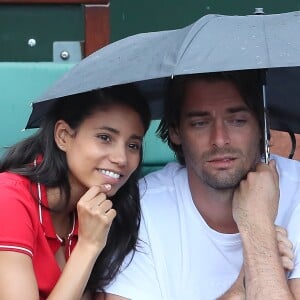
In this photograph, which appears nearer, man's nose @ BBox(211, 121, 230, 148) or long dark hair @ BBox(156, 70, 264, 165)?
man's nose @ BBox(211, 121, 230, 148)

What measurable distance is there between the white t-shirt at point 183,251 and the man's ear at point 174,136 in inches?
7.6

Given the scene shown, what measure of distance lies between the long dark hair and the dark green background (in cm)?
120

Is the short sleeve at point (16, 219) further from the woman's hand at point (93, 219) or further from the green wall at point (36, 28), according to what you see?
the green wall at point (36, 28)

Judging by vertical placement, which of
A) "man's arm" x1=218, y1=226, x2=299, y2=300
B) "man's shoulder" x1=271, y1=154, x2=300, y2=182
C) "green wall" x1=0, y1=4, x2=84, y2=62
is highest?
"green wall" x1=0, y1=4, x2=84, y2=62

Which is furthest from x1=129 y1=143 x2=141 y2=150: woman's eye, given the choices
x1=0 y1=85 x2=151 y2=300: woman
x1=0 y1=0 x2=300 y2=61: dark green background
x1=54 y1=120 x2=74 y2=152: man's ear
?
x1=0 y1=0 x2=300 y2=61: dark green background

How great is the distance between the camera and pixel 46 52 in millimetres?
4617

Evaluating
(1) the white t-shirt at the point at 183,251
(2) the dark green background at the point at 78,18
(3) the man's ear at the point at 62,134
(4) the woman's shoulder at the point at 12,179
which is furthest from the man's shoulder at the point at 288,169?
(2) the dark green background at the point at 78,18

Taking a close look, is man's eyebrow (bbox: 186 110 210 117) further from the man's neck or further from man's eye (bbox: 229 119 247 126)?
the man's neck

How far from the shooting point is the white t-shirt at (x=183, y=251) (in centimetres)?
299

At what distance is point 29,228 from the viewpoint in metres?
2.69

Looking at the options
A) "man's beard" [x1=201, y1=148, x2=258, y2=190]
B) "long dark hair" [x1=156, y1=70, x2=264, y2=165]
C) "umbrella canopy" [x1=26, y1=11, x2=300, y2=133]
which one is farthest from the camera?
"long dark hair" [x1=156, y1=70, x2=264, y2=165]

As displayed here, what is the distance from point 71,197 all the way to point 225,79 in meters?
0.67

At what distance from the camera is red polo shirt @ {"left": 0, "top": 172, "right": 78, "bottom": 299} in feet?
8.66

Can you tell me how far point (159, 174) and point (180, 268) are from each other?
44 centimetres
